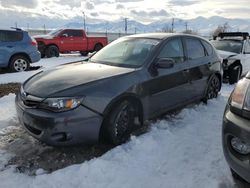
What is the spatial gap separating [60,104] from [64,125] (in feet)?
0.81

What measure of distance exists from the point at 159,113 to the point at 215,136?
886 mm

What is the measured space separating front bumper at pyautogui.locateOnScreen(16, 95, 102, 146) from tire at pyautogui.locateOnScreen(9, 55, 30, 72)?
25.1 ft

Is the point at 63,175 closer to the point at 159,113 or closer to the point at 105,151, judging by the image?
the point at 105,151

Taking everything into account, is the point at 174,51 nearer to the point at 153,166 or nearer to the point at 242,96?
the point at 153,166

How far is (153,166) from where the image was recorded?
12.9ft

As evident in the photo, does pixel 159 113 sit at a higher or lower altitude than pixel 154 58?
lower

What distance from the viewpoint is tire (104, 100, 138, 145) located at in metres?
4.24

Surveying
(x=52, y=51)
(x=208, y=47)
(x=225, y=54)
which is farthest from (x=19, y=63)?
(x=208, y=47)

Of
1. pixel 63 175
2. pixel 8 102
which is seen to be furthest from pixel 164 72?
pixel 8 102

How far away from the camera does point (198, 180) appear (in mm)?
3613

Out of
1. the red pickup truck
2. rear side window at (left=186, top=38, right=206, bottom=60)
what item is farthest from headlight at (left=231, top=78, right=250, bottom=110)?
the red pickup truck

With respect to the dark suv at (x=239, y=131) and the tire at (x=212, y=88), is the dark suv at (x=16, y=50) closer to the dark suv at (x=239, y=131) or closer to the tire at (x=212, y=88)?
the tire at (x=212, y=88)

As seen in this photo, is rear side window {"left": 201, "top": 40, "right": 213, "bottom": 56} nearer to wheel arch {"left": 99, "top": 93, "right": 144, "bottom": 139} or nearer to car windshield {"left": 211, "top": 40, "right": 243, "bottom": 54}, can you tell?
wheel arch {"left": 99, "top": 93, "right": 144, "bottom": 139}

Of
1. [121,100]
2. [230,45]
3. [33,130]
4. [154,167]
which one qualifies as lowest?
[154,167]
